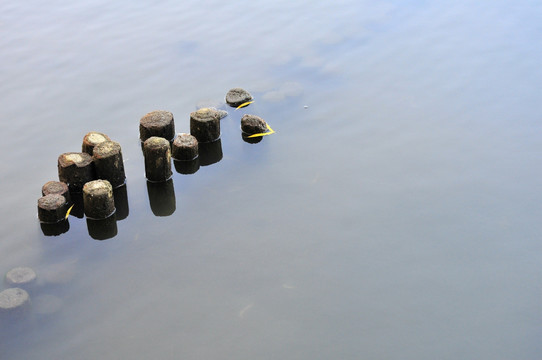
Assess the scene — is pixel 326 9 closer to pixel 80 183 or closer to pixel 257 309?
pixel 80 183

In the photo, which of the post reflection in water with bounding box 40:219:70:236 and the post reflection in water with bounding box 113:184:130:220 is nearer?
the post reflection in water with bounding box 40:219:70:236

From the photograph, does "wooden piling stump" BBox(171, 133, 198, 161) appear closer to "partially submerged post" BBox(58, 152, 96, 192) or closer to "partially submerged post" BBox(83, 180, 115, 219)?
"partially submerged post" BBox(58, 152, 96, 192)

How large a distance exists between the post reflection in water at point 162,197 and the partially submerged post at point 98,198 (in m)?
0.54

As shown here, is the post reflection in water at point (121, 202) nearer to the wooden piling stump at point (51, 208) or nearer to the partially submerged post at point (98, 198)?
the partially submerged post at point (98, 198)

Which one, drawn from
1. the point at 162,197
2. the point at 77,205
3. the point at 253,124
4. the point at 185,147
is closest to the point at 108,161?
the point at 77,205

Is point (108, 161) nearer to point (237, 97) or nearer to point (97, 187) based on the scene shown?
point (97, 187)

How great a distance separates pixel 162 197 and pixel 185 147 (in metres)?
0.79

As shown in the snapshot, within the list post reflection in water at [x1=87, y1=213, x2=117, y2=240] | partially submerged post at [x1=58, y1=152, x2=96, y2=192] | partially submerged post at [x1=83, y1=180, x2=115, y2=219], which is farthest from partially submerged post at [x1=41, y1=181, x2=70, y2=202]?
post reflection in water at [x1=87, y1=213, x2=117, y2=240]

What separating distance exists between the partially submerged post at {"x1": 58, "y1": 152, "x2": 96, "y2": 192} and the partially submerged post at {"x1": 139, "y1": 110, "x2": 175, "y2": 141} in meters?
0.96

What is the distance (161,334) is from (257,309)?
94 centimetres

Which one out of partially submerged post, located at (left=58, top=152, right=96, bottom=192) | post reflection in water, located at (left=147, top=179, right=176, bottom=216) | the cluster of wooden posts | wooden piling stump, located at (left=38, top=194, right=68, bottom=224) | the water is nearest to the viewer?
the water

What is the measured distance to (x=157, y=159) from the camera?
24.4 ft

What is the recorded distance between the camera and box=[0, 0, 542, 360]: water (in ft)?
18.7

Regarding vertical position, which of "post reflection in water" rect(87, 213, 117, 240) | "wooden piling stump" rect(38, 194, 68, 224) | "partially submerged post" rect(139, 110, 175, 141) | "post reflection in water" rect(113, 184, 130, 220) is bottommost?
"post reflection in water" rect(87, 213, 117, 240)
